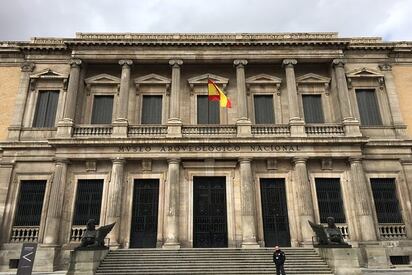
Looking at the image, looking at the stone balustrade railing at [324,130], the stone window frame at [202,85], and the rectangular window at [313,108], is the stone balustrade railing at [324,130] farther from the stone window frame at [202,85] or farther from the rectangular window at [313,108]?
the stone window frame at [202,85]

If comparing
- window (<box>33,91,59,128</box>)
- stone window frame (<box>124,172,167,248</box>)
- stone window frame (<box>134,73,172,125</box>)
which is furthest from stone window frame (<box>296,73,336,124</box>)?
window (<box>33,91,59,128</box>)

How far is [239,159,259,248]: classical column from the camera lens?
57.8 ft

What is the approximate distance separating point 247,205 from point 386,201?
8.36 metres

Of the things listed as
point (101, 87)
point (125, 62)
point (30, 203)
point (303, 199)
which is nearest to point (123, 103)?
point (101, 87)

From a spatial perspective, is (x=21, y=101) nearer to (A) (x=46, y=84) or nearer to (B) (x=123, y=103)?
(A) (x=46, y=84)

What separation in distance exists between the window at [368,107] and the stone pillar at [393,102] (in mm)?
847

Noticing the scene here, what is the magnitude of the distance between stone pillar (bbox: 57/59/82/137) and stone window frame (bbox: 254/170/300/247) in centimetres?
1134

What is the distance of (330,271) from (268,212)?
5.05 m

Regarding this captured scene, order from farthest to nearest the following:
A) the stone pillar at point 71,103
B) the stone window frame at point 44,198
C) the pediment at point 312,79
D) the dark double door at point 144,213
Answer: the pediment at point 312,79 < the stone pillar at point 71,103 < the dark double door at point 144,213 < the stone window frame at point 44,198

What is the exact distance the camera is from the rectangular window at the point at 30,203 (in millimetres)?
18812

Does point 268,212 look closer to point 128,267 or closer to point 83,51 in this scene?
point 128,267

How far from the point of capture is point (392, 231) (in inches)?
741

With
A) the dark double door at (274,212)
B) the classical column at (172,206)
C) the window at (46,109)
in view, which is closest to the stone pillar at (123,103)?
the classical column at (172,206)

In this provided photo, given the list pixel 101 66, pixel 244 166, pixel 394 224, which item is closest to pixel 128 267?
pixel 244 166
